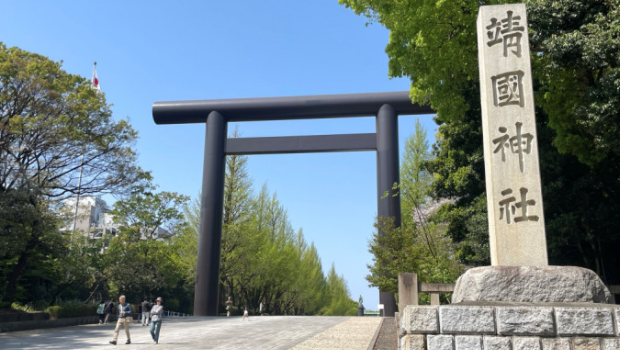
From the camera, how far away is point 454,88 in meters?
11.1

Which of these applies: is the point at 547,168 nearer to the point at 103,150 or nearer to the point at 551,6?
the point at 551,6

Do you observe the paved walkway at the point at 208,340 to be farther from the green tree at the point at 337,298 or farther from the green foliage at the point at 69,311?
the green tree at the point at 337,298

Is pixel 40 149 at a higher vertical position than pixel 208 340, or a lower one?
higher

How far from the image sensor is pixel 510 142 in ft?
18.1

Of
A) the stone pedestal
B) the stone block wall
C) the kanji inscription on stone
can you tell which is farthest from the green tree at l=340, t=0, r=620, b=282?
the stone block wall

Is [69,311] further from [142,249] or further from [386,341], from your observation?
→ [386,341]

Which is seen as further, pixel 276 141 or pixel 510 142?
pixel 276 141

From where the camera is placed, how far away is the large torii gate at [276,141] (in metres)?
20.0

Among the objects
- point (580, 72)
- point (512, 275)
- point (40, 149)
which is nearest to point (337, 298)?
point (40, 149)

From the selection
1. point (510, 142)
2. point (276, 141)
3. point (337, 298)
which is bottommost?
point (337, 298)

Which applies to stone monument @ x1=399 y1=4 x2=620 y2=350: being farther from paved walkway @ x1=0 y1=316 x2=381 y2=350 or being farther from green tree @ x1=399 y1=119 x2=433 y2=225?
green tree @ x1=399 y1=119 x2=433 y2=225

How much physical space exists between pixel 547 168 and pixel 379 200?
9.71m

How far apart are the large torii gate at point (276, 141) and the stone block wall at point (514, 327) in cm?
1522

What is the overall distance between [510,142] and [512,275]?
5.31ft
